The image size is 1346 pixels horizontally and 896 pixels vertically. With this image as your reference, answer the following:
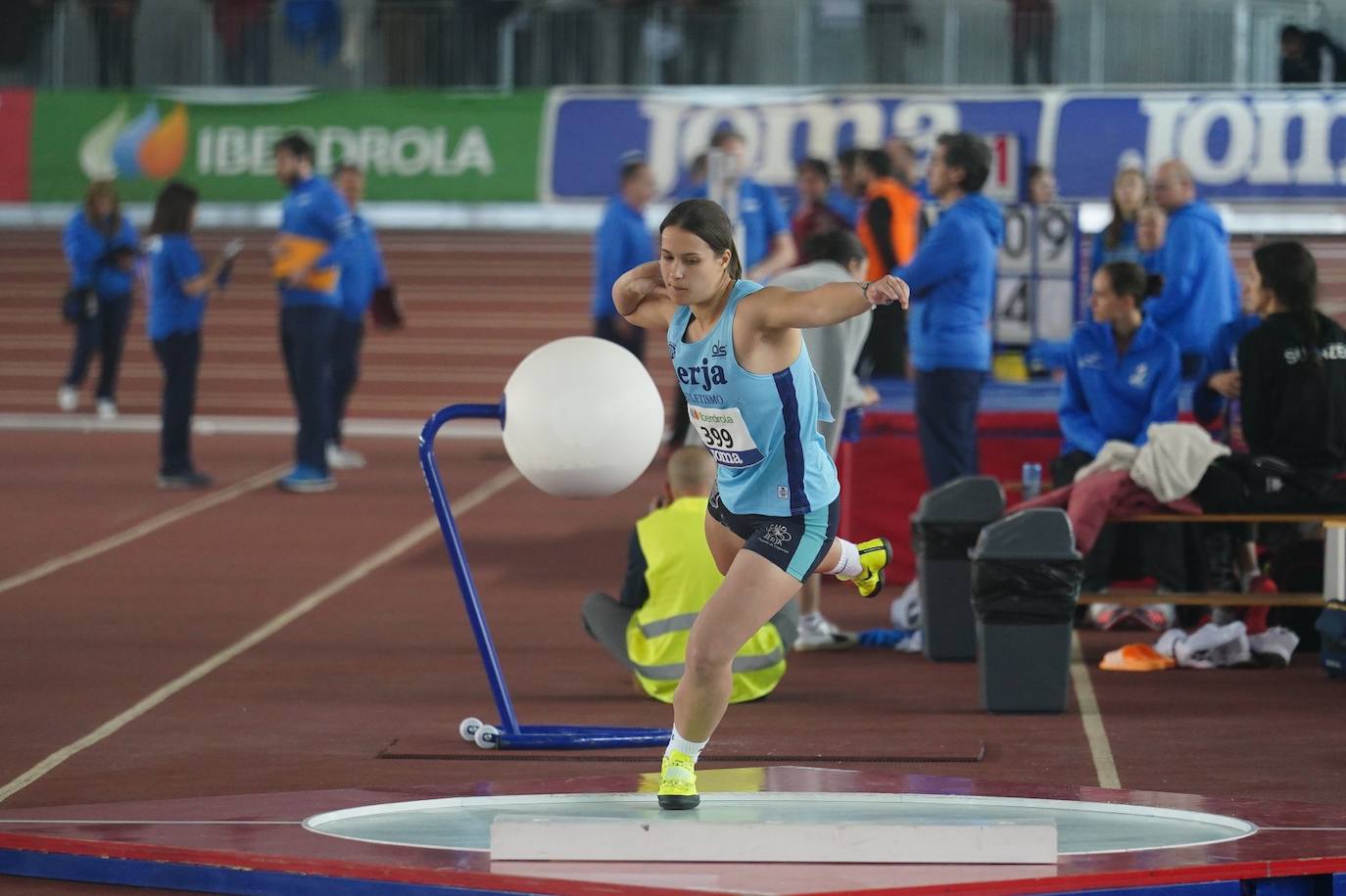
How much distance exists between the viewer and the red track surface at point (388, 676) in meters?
7.39

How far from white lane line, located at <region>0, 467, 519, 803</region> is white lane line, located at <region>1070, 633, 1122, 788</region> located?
346 cm

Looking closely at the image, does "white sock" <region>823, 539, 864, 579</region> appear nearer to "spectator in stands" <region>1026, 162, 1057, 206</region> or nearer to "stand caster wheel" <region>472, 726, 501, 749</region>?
"stand caster wheel" <region>472, 726, 501, 749</region>

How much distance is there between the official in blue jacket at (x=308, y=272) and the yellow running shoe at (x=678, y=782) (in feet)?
28.4

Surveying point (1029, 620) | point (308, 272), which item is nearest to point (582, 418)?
point (1029, 620)

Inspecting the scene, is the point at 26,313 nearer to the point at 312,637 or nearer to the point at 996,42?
the point at 996,42

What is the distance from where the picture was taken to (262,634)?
1010cm

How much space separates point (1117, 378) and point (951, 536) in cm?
137

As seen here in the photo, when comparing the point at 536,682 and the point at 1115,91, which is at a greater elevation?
the point at 1115,91

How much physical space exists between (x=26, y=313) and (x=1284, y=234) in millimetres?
13930

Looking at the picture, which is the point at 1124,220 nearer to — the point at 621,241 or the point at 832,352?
the point at 621,241

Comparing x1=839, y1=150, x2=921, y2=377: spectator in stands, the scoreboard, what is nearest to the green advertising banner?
x1=839, y1=150, x2=921, y2=377: spectator in stands

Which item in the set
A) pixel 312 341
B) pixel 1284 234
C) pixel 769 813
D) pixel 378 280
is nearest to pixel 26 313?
pixel 378 280

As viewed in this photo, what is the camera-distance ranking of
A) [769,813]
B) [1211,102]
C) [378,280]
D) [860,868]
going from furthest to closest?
[1211,102] → [378,280] → [769,813] → [860,868]

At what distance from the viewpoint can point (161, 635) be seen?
32.9 ft
